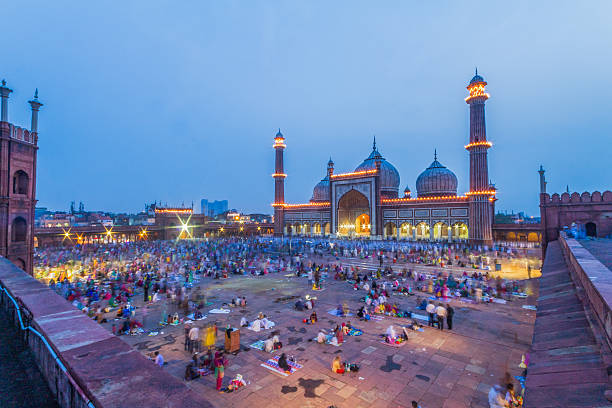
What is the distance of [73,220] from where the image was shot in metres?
75.6

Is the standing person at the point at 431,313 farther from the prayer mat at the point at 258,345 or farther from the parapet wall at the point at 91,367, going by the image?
the parapet wall at the point at 91,367

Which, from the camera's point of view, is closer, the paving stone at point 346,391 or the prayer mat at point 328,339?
the paving stone at point 346,391

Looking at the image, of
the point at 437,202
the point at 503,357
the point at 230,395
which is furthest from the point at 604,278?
the point at 437,202

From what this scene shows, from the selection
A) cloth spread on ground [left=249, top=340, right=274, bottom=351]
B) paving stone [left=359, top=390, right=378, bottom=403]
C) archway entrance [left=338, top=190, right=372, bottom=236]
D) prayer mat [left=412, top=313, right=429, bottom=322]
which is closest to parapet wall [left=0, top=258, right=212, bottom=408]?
paving stone [left=359, top=390, right=378, bottom=403]

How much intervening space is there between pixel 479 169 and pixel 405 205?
37.8 ft

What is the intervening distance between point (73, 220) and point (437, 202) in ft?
276

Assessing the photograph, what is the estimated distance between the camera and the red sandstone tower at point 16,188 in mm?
16391

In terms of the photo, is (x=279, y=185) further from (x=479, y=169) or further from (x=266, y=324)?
(x=266, y=324)

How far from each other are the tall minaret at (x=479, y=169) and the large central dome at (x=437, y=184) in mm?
11381

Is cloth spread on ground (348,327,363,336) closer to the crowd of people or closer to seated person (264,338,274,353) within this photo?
the crowd of people

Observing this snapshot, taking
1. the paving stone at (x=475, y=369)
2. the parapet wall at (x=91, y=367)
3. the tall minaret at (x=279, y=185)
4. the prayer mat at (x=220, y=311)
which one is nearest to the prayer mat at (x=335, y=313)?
the prayer mat at (x=220, y=311)

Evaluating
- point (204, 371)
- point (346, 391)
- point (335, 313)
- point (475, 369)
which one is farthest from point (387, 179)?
point (204, 371)

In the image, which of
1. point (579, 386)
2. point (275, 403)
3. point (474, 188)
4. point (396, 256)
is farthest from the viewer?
point (474, 188)

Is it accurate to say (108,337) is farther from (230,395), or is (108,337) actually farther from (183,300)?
(183,300)
